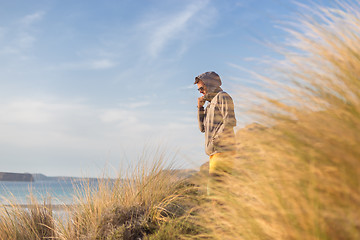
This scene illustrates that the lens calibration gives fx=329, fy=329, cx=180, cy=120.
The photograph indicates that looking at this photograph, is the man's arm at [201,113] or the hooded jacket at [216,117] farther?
the man's arm at [201,113]

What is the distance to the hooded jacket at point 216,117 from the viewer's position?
390 cm

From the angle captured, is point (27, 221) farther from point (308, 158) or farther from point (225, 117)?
point (308, 158)

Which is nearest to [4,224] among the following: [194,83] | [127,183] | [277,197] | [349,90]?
[127,183]

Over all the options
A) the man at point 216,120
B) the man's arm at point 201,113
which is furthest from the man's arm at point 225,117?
the man's arm at point 201,113

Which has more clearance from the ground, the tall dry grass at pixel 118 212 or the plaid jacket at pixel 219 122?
the plaid jacket at pixel 219 122

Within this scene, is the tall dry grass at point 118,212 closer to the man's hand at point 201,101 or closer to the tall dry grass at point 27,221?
the tall dry grass at point 27,221

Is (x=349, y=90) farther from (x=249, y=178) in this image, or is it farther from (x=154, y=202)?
(x=154, y=202)

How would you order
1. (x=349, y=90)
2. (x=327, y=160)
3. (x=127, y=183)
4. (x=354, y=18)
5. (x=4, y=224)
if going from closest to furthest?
(x=327, y=160) < (x=349, y=90) < (x=354, y=18) < (x=127, y=183) < (x=4, y=224)

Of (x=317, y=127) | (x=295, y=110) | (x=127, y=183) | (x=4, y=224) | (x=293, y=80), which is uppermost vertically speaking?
(x=293, y=80)

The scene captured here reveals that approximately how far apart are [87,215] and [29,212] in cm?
176

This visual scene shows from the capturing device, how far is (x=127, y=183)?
215 inches

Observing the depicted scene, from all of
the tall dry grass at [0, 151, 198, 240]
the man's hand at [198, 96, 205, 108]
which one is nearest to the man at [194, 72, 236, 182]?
the man's hand at [198, 96, 205, 108]

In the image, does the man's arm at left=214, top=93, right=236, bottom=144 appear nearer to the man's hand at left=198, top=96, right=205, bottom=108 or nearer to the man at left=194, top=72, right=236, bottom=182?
the man at left=194, top=72, right=236, bottom=182

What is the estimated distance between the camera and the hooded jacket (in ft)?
12.8
